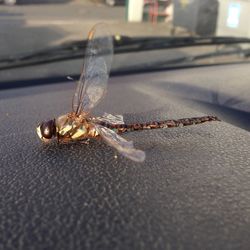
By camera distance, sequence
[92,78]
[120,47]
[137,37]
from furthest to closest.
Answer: [137,37]
[120,47]
[92,78]

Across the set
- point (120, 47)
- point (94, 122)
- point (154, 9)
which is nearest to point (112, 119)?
point (94, 122)

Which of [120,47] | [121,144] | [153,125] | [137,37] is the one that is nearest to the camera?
[121,144]

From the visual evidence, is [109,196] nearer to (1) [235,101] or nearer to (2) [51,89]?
(1) [235,101]

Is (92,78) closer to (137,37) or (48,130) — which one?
(48,130)

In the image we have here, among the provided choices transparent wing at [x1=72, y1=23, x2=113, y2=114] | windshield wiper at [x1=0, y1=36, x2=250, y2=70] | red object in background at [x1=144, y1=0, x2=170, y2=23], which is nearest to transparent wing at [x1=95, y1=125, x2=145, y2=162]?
transparent wing at [x1=72, y1=23, x2=113, y2=114]

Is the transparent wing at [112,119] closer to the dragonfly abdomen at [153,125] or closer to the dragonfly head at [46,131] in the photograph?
the dragonfly abdomen at [153,125]

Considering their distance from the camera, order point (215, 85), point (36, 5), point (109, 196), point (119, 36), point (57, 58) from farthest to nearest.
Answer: point (36, 5) < point (119, 36) < point (57, 58) < point (215, 85) < point (109, 196)

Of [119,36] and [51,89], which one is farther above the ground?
[119,36]

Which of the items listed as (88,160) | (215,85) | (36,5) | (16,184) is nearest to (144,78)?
(215,85)
